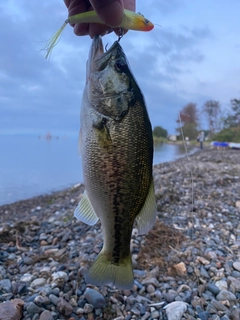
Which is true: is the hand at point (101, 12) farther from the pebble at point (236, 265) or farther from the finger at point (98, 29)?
the pebble at point (236, 265)

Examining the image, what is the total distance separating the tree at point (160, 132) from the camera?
56.9 metres

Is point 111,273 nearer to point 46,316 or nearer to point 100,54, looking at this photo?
point 46,316

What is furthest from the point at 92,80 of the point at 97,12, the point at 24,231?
the point at 24,231

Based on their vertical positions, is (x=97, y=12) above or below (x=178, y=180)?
above

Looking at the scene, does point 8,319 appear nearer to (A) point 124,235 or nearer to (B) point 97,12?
(A) point 124,235

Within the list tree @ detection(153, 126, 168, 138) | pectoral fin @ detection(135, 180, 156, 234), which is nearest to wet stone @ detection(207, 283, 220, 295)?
pectoral fin @ detection(135, 180, 156, 234)

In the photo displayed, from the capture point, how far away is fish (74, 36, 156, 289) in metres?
1.95

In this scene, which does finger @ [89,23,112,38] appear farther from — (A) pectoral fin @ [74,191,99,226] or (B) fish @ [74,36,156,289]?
(A) pectoral fin @ [74,191,99,226]

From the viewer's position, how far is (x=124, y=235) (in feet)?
6.95

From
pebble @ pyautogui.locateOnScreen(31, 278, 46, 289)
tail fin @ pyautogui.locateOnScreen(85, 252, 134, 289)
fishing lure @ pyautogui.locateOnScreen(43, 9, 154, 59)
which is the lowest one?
pebble @ pyautogui.locateOnScreen(31, 278, 46, 289)

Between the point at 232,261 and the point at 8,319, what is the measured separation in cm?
287

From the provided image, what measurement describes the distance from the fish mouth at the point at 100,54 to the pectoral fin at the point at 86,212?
90 cm

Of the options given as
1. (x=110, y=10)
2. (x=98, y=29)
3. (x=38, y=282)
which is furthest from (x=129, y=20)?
(x=38, y=282)

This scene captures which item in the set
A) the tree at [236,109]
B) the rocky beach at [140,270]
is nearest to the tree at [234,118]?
the tree at [236,109]
